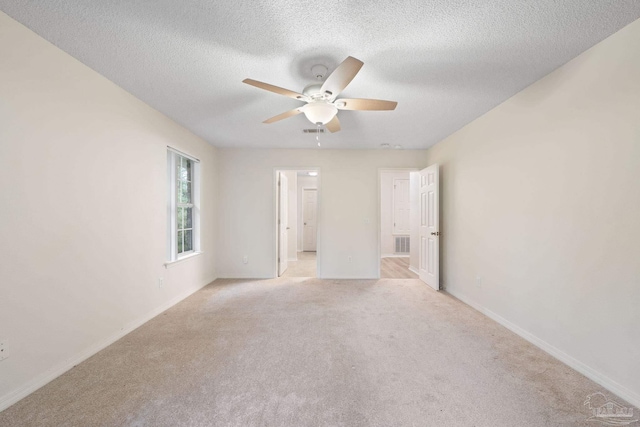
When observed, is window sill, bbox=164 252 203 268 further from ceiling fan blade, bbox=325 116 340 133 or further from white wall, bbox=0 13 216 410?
ceiling fan blade, bbox=325 116 340 133

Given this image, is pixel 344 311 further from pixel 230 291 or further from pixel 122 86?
pixel 122 86

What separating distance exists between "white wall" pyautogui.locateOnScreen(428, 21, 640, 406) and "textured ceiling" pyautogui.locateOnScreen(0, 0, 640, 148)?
24 cm

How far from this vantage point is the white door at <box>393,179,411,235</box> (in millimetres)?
7395

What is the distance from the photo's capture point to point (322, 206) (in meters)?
4.58

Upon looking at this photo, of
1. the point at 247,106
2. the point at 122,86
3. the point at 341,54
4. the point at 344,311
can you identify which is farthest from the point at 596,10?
the point at 122,86

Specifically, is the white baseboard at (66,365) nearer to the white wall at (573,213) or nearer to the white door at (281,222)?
the white door at (281,222)

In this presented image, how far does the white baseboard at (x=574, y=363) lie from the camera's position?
1554 millimetres

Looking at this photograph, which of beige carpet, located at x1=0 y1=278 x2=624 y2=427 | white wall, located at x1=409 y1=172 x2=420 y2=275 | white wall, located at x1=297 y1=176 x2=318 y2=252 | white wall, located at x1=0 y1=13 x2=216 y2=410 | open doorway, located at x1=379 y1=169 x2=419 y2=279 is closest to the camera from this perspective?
beige carpet, located at x1=0 y1=278 x2=624 y2=427

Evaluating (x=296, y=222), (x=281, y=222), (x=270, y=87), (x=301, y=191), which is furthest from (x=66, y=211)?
(x=301, y=191)

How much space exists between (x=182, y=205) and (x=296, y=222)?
3.73 m

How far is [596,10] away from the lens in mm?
1446

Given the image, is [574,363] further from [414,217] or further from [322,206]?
[414,217]

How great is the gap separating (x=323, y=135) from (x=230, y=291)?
268 cm

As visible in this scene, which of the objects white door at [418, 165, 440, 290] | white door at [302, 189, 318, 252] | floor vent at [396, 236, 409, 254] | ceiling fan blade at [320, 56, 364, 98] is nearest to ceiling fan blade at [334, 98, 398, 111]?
ceiling fan blade at [320, 56, 364, 98]
